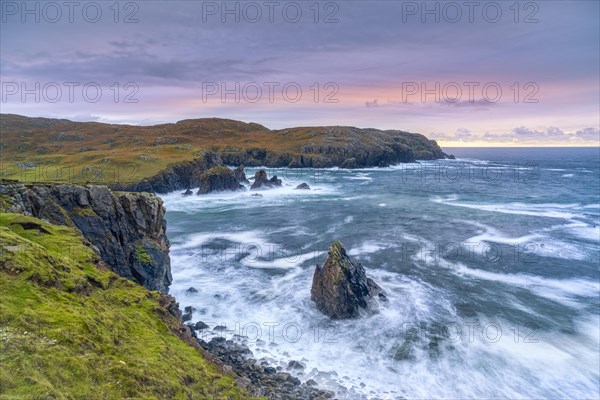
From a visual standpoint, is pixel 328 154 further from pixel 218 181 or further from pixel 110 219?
pixel 110 219

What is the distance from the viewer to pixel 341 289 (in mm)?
25500

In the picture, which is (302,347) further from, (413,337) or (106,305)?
(106,305)

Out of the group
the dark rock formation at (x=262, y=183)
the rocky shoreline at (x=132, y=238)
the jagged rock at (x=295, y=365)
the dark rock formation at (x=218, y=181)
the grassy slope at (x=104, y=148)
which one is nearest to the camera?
the rocky shoreline at (x=132, y=238)

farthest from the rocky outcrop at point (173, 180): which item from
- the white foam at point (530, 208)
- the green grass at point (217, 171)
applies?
the white foam at point (530, 208)

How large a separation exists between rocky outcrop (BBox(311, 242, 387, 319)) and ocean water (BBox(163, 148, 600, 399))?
888 millimetres

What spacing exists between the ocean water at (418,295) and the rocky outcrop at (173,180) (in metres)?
16.3

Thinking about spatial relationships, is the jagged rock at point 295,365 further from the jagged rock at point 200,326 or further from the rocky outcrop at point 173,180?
the rocky outcrop at point 173,180

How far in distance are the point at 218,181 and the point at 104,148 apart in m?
88.2

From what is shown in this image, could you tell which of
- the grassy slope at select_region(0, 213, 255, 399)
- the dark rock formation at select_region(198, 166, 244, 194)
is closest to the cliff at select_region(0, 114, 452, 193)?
the dark rock formation at select_region(198, 166, 244, 194)

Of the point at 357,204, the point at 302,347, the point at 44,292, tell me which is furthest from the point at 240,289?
the point at 357,204

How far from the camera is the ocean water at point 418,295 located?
19.6 metres

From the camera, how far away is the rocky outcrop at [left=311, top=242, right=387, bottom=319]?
996 inches

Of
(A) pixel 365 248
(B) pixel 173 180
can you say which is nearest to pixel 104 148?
(B) pixel 173 180

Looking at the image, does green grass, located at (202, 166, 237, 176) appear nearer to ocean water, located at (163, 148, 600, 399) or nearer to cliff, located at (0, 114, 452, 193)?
cliff, located at (0, 114, 452, 193)
